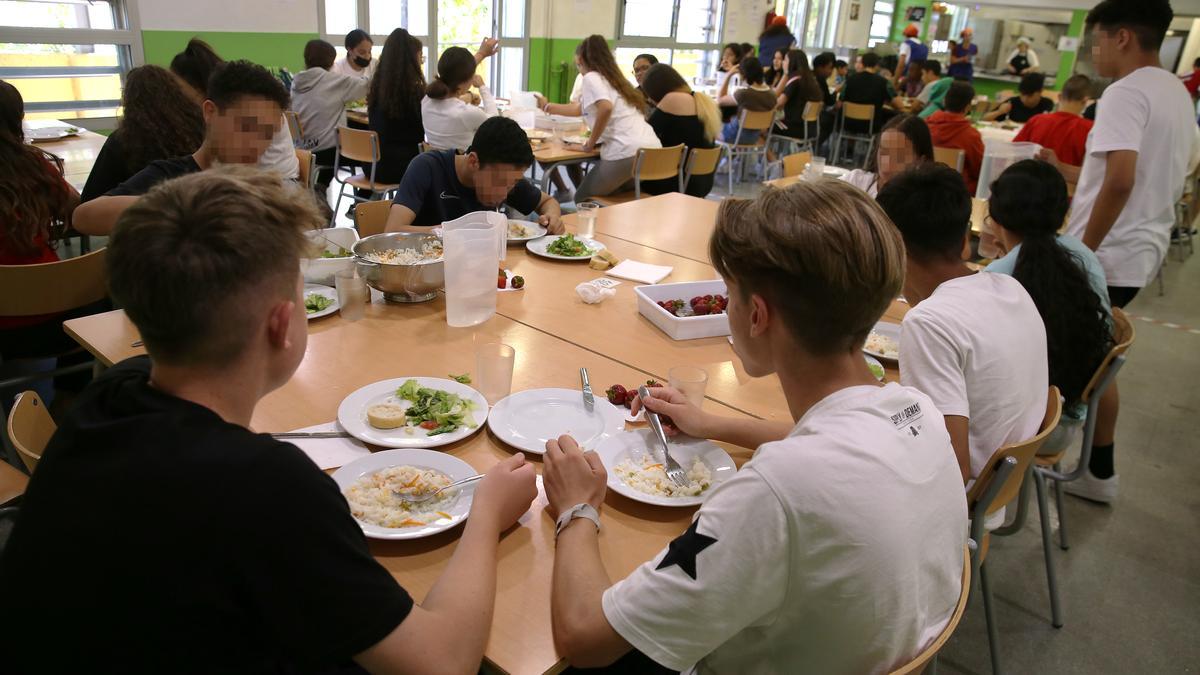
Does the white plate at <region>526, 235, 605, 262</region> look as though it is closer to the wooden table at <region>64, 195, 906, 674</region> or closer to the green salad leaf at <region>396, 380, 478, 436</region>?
the wooden table at <region>64, 195, 906, 674</region>

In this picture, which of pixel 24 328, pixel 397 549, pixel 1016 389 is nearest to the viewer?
pixel 397 549

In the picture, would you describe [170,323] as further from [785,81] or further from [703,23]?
[703,23]

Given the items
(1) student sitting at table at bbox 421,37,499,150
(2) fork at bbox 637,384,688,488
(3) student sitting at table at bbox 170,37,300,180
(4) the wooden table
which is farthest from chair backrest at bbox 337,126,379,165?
(2) fork at bbox 637,384,688,488

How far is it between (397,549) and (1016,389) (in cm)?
131

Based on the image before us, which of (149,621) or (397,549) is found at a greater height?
(149,621)

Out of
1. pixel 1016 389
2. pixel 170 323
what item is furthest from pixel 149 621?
pixel 1016 389

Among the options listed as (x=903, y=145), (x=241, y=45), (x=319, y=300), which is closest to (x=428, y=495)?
(x=319, y=300)

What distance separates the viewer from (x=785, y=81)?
334 inches

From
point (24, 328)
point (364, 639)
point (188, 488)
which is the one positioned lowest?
point (24, 328)

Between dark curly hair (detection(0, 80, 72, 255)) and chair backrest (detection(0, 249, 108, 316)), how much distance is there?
34 centimetres

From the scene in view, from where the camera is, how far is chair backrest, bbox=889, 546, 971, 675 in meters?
0.90

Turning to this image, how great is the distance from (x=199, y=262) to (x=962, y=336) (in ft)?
4.54

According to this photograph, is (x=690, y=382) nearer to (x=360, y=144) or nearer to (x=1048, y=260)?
(x=1048, y=260)

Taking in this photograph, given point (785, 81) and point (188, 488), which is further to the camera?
point (785, 81)
